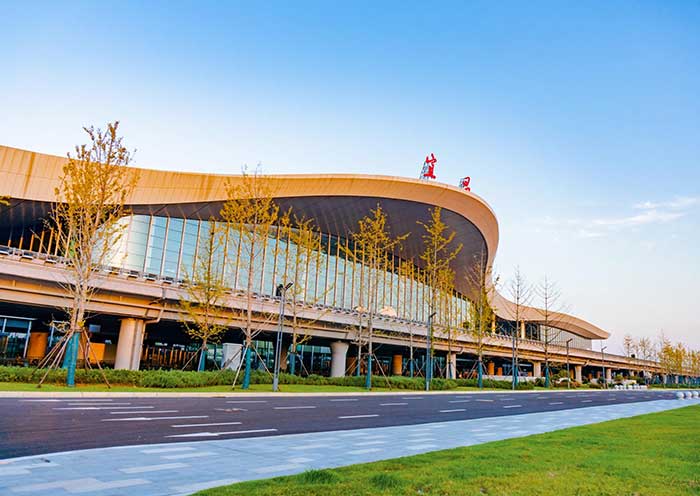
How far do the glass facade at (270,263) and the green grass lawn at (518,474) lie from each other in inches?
925

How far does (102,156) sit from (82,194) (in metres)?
2.24

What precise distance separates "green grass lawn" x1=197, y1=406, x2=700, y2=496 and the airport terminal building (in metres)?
19.5

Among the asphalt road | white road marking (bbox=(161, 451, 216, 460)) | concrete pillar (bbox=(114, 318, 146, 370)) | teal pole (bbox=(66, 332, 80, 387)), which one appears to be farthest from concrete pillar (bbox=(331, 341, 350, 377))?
white road marking (bbox=(161, 451, 216, 460))

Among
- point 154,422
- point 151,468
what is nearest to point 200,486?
point 151,468

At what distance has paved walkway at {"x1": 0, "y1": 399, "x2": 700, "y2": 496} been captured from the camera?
19.7 feet

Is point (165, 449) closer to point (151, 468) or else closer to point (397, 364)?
point (151, 468)

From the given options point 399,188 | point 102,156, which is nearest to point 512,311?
point 399,188

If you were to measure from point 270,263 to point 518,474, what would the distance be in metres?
44.5

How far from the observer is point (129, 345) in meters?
32.4

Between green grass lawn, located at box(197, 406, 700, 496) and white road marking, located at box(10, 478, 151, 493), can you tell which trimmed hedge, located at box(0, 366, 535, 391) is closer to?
green grass lawn, located at box(197, 406, 700, 496)

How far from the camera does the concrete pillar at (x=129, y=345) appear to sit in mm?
31781

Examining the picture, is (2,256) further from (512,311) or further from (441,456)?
(512,311)

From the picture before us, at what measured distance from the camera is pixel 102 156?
2512cm

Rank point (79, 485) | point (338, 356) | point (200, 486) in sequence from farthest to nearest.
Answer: point (338, 356) → point (200, 486) → point (79, 485)
